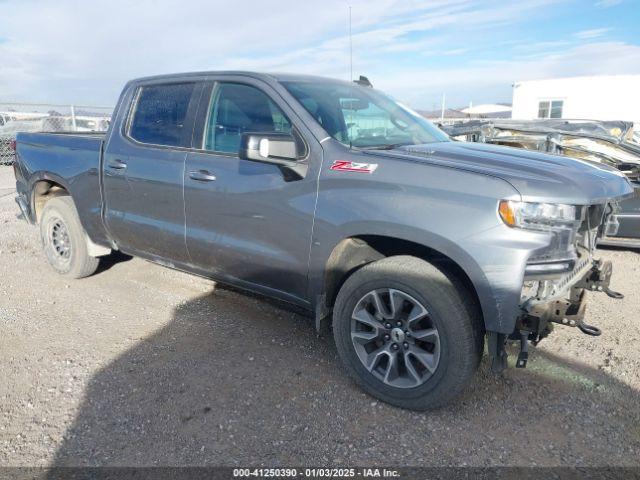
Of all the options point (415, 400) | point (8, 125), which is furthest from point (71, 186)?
point (8, 125)

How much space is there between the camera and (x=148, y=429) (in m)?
2.72

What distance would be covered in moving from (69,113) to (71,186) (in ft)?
43.6

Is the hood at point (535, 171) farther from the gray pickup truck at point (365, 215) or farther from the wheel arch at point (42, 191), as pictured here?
the wheel arch at point (42, 191)

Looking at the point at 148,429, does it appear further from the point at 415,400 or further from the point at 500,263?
the point at 500,263

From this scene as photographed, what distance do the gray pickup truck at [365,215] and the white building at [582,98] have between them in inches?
958

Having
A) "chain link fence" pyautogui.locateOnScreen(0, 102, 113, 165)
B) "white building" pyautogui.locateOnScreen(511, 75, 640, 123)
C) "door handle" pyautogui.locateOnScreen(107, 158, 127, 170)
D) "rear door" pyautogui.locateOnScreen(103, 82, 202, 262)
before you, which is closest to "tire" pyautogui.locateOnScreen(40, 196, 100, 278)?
"rear door" pyautogui.locateOnScreen(103, 82, 202, 262)

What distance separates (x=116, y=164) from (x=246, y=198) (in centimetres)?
146

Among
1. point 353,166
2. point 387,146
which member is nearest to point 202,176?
point 353,166

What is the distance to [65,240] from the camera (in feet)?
16.4

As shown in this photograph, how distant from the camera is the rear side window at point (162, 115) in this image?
3.76 metres

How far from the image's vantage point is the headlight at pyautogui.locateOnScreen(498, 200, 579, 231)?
95.3 inches

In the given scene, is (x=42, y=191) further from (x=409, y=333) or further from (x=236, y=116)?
(x=409, y=333)

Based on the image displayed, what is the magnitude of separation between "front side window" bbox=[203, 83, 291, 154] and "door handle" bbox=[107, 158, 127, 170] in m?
0.89

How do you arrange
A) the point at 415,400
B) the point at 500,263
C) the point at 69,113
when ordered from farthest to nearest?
the point at 69,113, the point at 415,400, the point at 500,263
